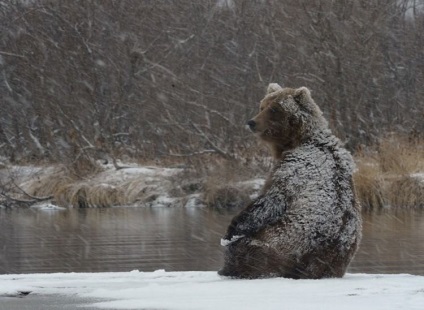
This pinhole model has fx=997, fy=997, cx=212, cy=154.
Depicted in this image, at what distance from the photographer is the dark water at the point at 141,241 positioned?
42.7ft

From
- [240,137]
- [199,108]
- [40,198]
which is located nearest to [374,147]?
[240,137]

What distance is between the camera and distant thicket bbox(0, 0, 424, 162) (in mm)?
33281

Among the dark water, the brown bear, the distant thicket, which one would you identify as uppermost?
the distant thicket

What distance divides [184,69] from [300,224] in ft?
95.7

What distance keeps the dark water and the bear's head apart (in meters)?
3.79

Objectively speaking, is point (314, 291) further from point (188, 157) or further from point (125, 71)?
point (125, 71)

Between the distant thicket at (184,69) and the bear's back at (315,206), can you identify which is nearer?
the bear's back at (315,206)

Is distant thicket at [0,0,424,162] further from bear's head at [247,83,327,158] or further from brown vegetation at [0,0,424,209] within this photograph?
bear's head at [247,83,327,158]

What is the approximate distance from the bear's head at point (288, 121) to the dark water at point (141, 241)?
379 centimetres

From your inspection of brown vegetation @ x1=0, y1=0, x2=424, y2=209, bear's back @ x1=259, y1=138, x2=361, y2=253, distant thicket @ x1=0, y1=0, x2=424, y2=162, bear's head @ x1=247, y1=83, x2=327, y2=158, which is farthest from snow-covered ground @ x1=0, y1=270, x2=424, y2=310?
distant thicket @ x1=0, y1=0, x2=424, y2=162

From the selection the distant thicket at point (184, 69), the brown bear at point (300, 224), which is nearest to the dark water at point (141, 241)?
the brown bear at point (300, 224)

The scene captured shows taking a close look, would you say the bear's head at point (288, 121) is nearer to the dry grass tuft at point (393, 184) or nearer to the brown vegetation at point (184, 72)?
the dry grass tuft at point (393, 184)

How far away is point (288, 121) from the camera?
8.09 m

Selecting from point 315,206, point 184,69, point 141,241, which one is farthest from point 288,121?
point 184,69
